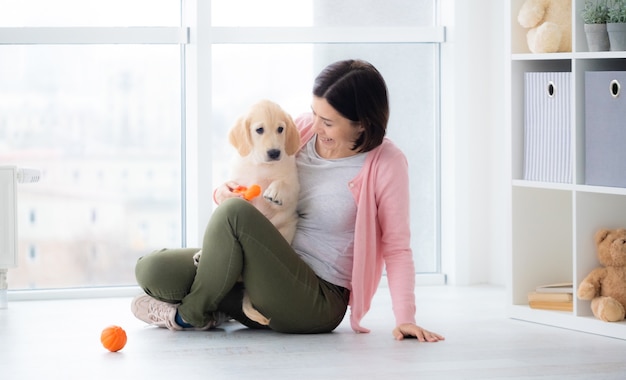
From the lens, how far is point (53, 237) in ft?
12.0

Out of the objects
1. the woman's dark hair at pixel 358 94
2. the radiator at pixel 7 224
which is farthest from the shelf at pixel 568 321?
the radiator at pixel 7 224

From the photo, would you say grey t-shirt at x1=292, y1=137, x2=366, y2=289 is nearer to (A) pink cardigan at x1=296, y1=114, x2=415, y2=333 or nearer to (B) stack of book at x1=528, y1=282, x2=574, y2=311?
(A) pink cardigan at x1=296, y1=114, x2=415, y2=333

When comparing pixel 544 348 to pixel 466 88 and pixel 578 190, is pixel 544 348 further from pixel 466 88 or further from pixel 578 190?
pixel 466 88

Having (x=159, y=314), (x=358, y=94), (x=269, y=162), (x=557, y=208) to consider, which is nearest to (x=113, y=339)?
(x=159, y=314)

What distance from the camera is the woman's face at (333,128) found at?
8.77 feet

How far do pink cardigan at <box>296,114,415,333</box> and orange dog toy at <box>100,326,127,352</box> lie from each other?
62cm

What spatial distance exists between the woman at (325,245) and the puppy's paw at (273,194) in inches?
3.4

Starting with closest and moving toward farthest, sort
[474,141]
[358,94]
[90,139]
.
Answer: [358,94]
[90,139]
[474,141]

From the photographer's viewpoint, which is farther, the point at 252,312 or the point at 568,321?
the point at 568,321

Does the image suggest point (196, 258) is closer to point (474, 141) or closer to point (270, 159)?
point (270, 159)

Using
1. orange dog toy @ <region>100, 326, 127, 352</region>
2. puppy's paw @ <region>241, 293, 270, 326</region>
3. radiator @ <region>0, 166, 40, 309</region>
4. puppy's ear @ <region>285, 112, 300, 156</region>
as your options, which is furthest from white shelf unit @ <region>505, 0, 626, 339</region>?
radiator @ <region>0, 166, 40, 309</region>

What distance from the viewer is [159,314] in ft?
9.34

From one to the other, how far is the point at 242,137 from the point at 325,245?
0.37 metres

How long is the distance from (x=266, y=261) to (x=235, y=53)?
1.34m
